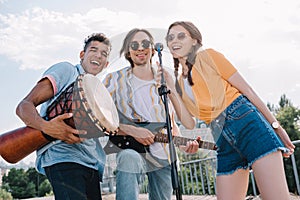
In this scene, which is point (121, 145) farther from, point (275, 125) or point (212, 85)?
point (275, 125)

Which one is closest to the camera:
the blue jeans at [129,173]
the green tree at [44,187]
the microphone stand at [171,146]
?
the microphone stand at [171,146]

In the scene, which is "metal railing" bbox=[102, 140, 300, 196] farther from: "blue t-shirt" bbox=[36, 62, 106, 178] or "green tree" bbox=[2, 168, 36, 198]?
"green tree" bbox=[2, 168, 36, 198]

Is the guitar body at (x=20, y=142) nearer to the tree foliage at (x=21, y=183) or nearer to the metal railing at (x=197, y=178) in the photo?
the metal railing at (x=197, y=178)

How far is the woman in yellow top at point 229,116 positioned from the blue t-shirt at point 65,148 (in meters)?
0.48

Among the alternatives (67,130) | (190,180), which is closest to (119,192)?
(67,130)

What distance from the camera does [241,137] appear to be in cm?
182

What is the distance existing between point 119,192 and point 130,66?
0.64 metres

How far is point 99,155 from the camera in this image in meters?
2.00

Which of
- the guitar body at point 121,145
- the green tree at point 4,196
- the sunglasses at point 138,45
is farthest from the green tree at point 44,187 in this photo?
the sunglasses at point 138,45

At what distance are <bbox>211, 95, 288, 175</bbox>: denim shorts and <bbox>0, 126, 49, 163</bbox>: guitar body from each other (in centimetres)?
86

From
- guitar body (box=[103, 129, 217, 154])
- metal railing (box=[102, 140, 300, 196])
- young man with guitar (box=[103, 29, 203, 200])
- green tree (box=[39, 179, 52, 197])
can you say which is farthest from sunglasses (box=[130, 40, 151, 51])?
green tree (box=[39, 179, 52, 197])

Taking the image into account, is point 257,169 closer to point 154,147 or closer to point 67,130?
point 154,147

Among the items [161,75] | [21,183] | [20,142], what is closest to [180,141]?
[161,75]

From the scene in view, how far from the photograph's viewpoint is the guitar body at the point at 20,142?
1.83 m
